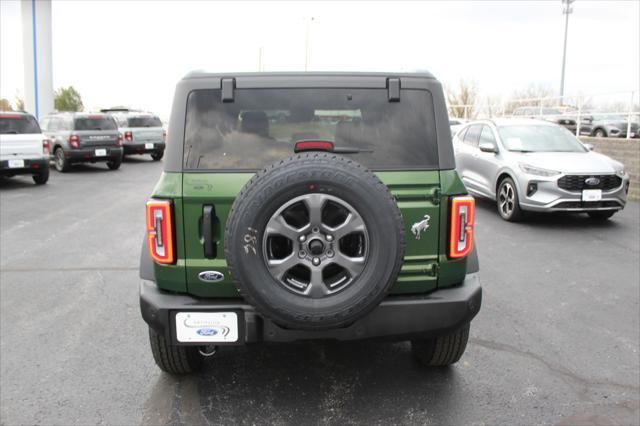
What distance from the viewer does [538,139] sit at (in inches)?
394

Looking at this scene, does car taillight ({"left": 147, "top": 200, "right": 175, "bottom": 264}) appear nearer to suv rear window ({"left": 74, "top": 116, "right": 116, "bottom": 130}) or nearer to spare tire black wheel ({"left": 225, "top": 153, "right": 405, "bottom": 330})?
spare tire black wheel ({"left": 225, "top": 153, "right": 405, "bottom": 330})

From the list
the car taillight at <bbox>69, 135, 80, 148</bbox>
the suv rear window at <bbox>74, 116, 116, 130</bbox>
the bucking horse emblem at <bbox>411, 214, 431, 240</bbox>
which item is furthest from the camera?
the suv rear window at <bbox>74, 116, 116, 130</bbox>

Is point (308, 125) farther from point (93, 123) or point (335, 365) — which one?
point (93, 123)

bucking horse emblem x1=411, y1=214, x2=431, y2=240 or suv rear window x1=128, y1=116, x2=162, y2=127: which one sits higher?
suv rear window x1=128, y1=116, x2=162, y2=127

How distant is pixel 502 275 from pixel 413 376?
2.87 metres

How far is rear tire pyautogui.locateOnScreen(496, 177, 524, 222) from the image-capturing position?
30.5 feet

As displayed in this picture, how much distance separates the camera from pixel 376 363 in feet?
13.3

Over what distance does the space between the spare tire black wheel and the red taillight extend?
0.28m

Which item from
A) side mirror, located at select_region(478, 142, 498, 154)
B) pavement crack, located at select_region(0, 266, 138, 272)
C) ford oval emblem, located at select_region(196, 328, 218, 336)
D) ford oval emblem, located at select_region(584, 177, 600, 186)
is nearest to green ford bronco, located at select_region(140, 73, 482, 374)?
ford oval emblem, located at select_region(196, 328, 218, 336)

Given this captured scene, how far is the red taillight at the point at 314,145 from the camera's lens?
3.14 meters

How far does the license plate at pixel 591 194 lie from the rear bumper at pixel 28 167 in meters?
11.5

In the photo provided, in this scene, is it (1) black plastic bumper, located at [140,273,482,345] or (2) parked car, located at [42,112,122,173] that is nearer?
(1) black plastic bumper, located at [140,273,482,345]

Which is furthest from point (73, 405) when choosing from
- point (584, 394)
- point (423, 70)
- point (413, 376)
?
point (584, 394)

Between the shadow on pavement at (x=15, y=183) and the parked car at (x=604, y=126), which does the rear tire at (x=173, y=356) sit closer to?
the shadow on pavement at (x=15, y=183)
